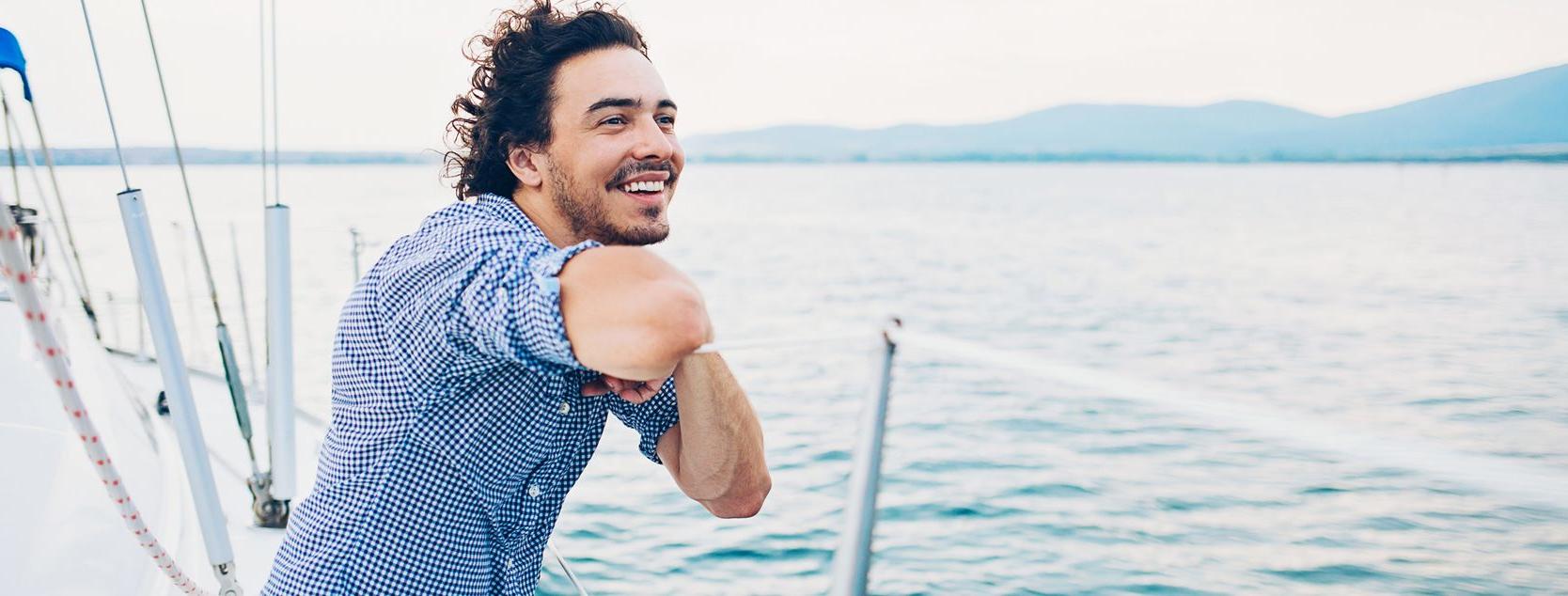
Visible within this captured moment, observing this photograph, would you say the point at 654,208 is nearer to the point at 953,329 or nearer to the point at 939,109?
the point at 953,329

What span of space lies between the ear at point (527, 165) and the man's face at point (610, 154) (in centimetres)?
1

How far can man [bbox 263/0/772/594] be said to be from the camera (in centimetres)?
101

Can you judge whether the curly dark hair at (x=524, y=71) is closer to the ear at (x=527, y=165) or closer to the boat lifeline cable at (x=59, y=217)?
the ear at (x=527, y=165)

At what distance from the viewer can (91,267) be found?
15.7m

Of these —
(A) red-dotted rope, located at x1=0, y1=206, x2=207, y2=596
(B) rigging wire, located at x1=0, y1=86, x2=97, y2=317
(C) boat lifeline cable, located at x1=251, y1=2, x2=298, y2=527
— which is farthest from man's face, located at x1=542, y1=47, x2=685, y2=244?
(B) rigging wire, located at x1=0, y1=86, x2=97, y2=317

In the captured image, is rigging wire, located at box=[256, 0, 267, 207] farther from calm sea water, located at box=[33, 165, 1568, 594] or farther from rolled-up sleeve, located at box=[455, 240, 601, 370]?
calm sea water, located at box=[33, 165, 1568, 594]

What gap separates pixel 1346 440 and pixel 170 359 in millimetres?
1657

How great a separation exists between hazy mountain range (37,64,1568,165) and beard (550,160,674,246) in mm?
101909

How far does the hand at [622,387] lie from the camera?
1264mm

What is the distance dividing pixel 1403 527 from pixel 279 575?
7.89 m

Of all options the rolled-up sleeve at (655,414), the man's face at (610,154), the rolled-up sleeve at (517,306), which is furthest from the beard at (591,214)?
the rolled-up sleeve at (517,306)

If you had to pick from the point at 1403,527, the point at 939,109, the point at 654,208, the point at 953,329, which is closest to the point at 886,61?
the point at 939,109

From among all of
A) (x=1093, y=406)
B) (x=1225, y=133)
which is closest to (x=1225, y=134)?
(x=1225, y=133)

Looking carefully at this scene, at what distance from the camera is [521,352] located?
3.38 ft
